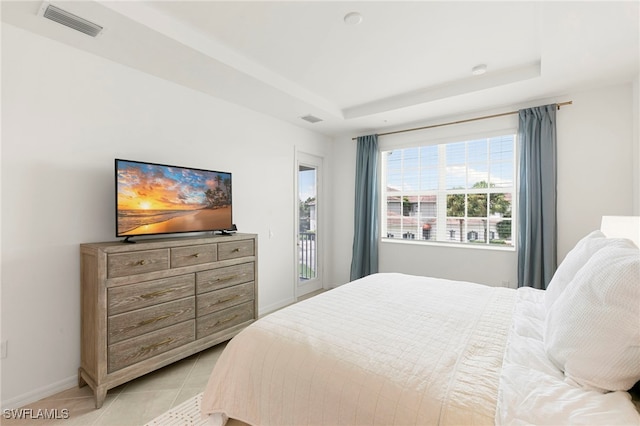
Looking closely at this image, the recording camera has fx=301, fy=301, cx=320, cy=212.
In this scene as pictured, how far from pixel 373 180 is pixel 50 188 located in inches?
142

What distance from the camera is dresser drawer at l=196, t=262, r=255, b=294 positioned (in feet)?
8.59

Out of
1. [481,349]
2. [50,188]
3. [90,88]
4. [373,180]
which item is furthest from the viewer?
[373,180]

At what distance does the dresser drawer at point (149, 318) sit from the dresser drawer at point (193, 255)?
0.99 ft

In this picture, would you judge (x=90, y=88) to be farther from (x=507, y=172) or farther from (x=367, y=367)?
(x=507, y=172)

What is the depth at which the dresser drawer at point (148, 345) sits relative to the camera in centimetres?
209

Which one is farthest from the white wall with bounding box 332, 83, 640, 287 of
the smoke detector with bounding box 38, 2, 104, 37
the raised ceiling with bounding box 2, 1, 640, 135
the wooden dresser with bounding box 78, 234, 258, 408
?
the smoke detector with bounding box 38, 2, 104, 37

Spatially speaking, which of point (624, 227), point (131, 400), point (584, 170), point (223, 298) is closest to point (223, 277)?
point (223, 298)

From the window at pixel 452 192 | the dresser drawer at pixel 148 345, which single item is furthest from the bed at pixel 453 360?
the window at pixel 452 192

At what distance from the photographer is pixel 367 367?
1.23 meters

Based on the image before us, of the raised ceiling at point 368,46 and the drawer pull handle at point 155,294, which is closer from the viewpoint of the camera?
the raised ceiling at point 368,46

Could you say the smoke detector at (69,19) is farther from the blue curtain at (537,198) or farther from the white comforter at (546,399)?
the blue curtain at (537,198)

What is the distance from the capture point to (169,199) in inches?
103

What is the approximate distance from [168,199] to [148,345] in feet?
3.82

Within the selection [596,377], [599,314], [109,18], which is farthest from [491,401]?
[109,18]
